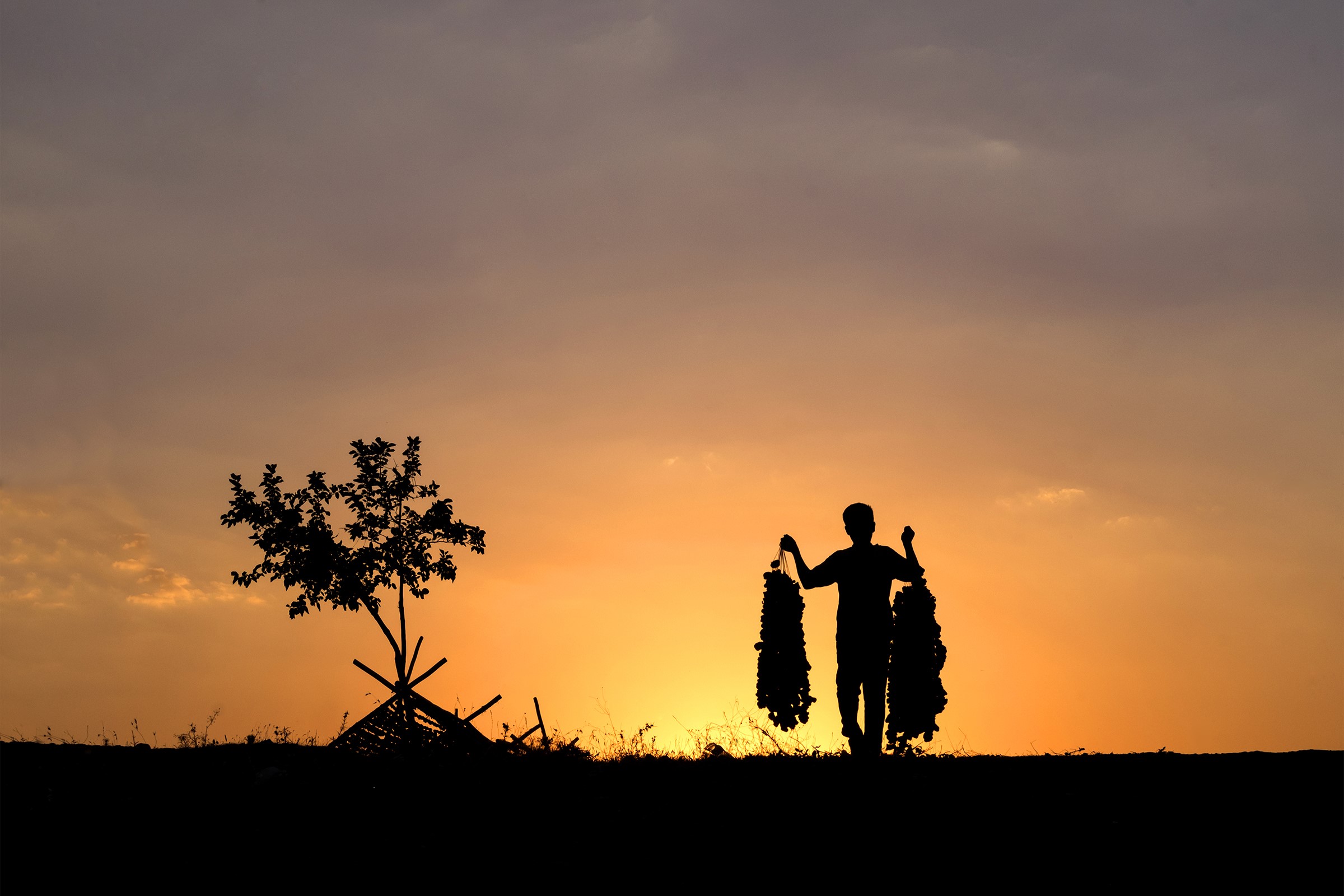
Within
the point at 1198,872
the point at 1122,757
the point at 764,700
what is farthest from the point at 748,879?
the point at 1122,757

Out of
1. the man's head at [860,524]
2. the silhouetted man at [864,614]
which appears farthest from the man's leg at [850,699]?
the man's head at [860,524]

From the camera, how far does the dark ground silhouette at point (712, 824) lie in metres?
8.18

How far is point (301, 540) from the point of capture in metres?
19.5

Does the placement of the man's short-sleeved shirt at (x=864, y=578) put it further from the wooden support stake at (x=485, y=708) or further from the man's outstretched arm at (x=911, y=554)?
the wooden support stake at (x=485, y=708)

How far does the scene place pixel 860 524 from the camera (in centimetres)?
1232

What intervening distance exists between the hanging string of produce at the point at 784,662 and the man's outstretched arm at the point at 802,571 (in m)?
0.20

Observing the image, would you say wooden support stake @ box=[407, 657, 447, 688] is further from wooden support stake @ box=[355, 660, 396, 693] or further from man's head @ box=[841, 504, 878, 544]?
man's head @ box=[841, 504, 878, 544]

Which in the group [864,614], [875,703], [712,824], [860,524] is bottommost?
[712,824]

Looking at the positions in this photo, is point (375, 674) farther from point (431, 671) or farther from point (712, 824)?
point (712, 824)

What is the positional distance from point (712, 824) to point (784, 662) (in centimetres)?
336

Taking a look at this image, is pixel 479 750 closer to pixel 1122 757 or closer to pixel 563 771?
pixel 563 771

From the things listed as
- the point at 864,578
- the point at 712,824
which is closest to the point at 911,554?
the point at 864,578

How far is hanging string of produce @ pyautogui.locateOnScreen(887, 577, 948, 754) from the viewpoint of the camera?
1179 centimetres

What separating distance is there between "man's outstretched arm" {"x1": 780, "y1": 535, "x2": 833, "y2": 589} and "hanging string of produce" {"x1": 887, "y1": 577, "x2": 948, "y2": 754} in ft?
3.23
